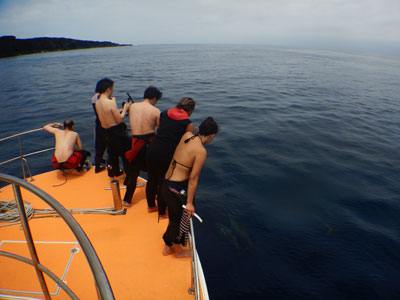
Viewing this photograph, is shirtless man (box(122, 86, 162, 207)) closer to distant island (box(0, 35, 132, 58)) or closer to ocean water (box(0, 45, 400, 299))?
ocean water (box(0, 45, 400, 299))

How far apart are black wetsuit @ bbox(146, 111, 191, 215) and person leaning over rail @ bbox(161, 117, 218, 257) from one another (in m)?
0.30

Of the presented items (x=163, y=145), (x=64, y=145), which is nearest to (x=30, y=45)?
(x=64, y=145)

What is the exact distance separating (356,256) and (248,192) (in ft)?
10.1

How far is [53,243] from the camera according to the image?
11.7 ft

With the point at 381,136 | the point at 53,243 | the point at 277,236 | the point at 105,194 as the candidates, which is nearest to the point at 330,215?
the point at 277,236

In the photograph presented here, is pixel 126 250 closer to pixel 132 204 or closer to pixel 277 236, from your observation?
pixel 132 204

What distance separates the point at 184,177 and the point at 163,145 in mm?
680

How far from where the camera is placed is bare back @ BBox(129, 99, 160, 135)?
3.91 metres

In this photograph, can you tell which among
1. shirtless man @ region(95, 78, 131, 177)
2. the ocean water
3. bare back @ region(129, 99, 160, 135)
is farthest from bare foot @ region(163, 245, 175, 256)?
shirtless man @ region(95, 78, 131, 177)

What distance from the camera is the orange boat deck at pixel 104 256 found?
291 cm

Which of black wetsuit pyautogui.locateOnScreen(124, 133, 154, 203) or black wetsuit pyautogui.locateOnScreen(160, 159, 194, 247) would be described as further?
black wetsuit pyautogui.locateOnScreen(124, 133, 154, 203)

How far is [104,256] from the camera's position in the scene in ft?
11.1

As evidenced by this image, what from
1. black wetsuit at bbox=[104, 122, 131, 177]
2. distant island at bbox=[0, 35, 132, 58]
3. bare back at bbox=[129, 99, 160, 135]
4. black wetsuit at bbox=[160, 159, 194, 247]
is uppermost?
distant island at bbox=[0, 35, 132, 58]

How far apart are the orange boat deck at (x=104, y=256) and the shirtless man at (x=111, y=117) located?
3.76 ft
